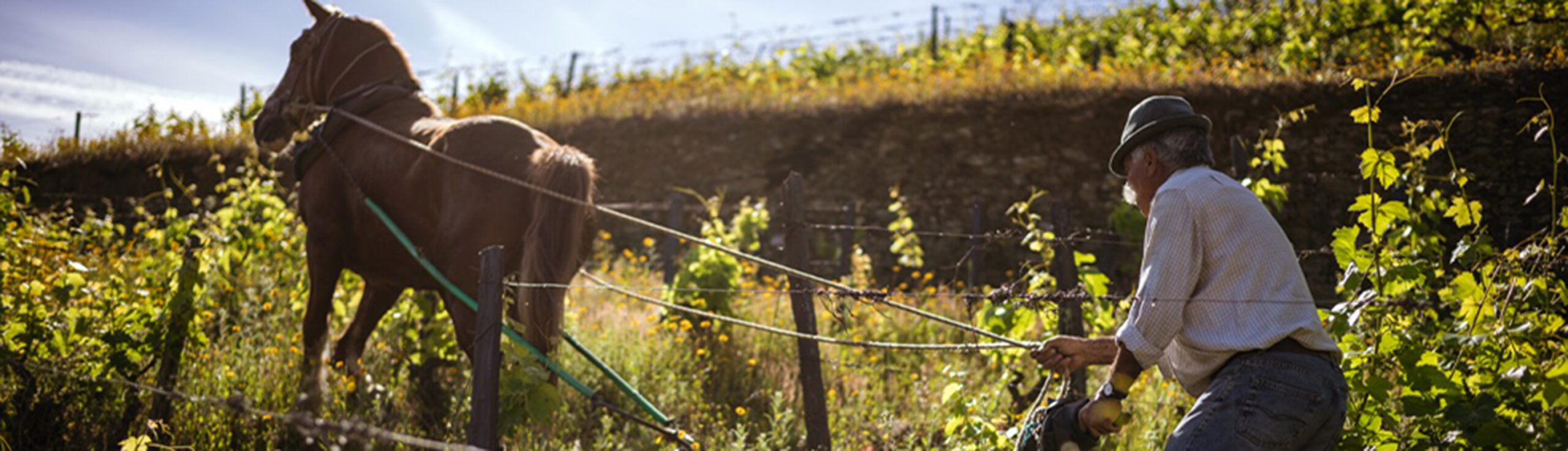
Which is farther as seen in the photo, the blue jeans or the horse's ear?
the horse's ear

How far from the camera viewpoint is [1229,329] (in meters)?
2.36

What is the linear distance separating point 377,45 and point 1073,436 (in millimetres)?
5070

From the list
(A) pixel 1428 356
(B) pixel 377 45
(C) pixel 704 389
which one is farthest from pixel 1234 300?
(B) pixel 377 45

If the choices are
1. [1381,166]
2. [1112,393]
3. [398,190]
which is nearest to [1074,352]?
[1112,393]

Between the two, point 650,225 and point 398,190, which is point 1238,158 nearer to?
point 650,225

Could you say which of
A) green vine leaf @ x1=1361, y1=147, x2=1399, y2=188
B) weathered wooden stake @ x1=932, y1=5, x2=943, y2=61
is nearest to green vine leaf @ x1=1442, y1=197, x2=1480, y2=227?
green vine leaf @ x1=1361, y1=147, x2=1399, y2=188

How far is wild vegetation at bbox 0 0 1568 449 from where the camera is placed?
3029 mm

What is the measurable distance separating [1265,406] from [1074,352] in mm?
537

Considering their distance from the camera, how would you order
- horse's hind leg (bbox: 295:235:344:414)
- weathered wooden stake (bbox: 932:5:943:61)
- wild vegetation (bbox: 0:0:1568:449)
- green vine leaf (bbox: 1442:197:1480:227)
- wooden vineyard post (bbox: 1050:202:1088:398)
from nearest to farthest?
wild vegetation (bbox: 0:0:1568:449), green vine leaf (bbox: 1442:197:1480:227), wooden vineyard post (bbox: 1050:202:1088:398), horse's hind leg (bbox: 295:235:344:414), weathered wooden stake (bbox: 932:5:943:61)

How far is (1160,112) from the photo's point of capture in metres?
2.54

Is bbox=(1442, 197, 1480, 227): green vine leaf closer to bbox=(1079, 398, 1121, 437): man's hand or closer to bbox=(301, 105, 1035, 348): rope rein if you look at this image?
bbox=(301, 105, 1035, 348): rope rein

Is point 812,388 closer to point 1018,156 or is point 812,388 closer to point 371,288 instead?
point 371,288

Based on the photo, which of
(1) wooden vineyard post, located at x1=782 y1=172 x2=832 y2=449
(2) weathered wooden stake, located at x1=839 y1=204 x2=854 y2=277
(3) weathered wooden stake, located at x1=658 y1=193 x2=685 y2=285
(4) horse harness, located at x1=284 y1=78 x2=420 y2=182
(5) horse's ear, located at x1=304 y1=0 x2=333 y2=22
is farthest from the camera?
(2) weathered wooden stake, located at x1=839 y1=204 x2=854 y2=277

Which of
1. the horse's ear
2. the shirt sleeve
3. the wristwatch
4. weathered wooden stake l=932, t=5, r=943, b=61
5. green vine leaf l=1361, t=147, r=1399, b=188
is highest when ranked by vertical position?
weathered wooden stake l=932, t=5, r=943, b=61
